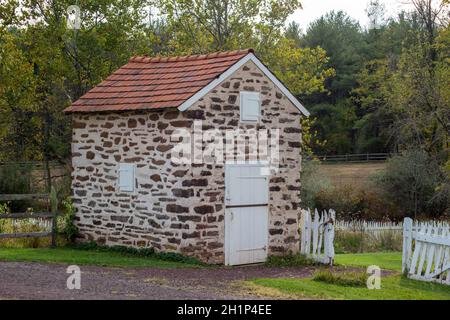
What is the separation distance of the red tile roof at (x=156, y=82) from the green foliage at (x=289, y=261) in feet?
13.6

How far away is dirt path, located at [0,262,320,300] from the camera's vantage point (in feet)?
32.2

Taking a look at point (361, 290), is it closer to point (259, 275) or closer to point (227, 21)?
point (259, 275)

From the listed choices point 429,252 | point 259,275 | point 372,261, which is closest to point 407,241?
point 429,252

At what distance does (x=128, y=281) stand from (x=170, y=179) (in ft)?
11.0

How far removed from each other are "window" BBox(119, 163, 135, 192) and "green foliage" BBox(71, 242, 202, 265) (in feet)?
4.32

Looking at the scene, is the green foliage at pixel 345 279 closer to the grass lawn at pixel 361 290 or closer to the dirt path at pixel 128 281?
the grass lawn at pixel 361 290

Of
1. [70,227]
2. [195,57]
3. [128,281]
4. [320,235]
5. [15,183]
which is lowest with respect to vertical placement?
[128,281]

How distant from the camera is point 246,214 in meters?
15.0

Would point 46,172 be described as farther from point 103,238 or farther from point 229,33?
point 103,238

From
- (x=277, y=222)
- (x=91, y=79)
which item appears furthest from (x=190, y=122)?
(x=91, y=79)

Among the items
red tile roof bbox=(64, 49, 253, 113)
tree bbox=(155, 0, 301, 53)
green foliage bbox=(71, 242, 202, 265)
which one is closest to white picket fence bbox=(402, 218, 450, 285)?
green foliage bbox=(71, 242, 202, 265)

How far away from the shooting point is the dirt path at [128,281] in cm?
983

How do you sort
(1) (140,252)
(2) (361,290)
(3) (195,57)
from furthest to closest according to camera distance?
(3) (195,57) < (1) (140,252) < (2) (361,290)

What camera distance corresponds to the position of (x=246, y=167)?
15.0 metres
